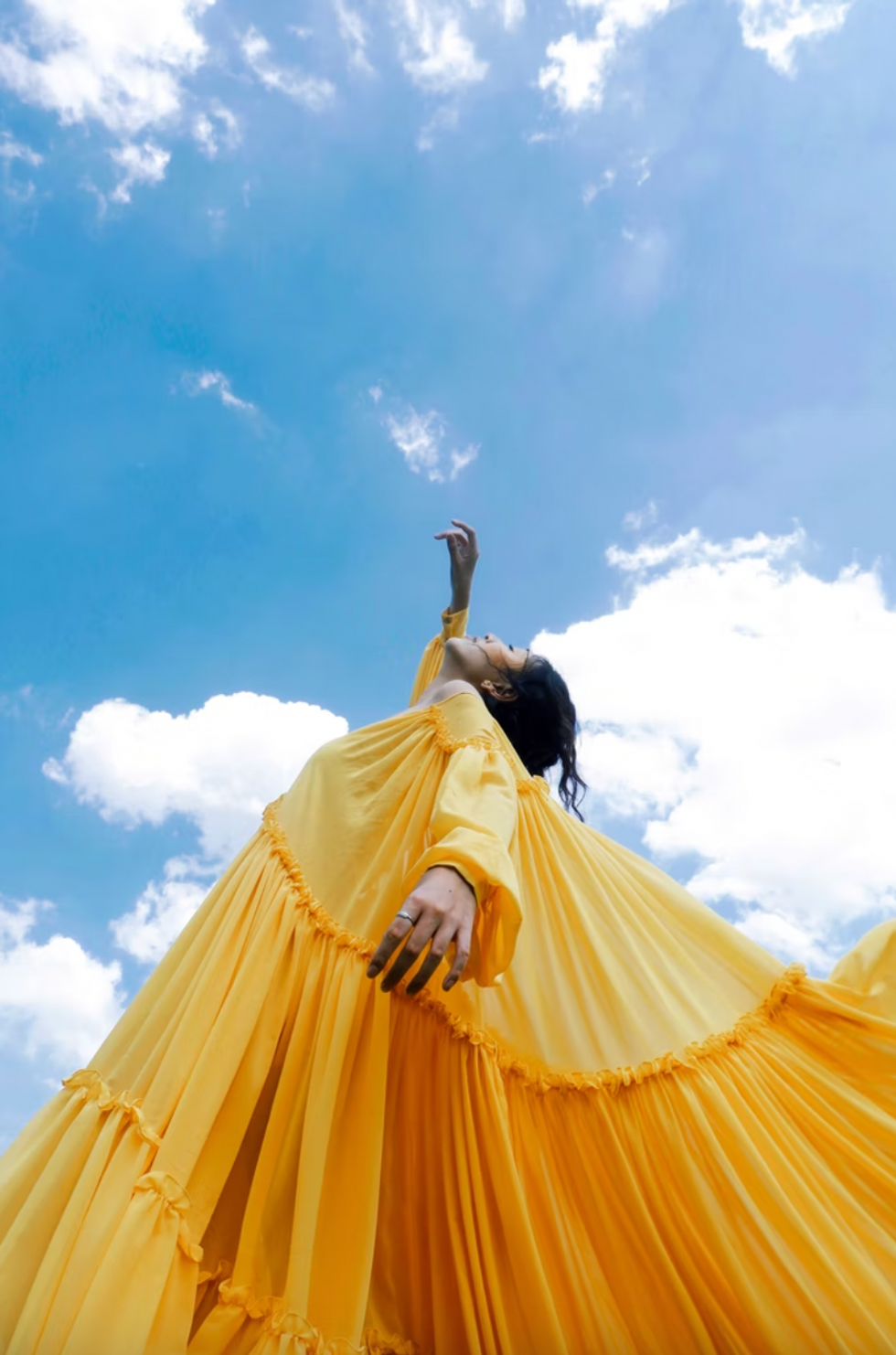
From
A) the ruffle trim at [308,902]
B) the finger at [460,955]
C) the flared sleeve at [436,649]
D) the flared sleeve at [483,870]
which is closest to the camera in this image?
the finger at [460,955]

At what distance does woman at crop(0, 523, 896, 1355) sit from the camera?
1869mm

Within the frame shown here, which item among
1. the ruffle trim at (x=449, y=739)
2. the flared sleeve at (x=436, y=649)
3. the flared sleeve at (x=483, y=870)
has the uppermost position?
the flared sleeve at (x=436, y=649)

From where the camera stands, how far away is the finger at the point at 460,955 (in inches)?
71.4

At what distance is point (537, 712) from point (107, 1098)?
2.07 meters

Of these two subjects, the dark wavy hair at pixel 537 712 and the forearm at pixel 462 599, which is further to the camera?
the forearm at pixel 462 599

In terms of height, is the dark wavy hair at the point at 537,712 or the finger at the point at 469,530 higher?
the finger at the point at 469,530

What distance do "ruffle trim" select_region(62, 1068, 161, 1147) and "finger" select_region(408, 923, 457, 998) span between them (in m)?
0.71

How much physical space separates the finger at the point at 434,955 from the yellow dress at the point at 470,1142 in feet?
0.44

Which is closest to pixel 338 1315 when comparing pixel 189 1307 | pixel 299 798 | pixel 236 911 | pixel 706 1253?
pixel 189 1307

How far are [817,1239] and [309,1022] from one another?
1.24m

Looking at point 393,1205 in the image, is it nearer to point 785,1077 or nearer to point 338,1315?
point 338,1315

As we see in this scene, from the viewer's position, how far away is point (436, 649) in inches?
166

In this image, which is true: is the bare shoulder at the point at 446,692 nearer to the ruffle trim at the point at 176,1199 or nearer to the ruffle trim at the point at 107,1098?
the ruffle trim at the point at 107,1098

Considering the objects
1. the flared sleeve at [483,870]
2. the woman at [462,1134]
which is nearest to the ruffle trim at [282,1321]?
the woman at [462,1134]
